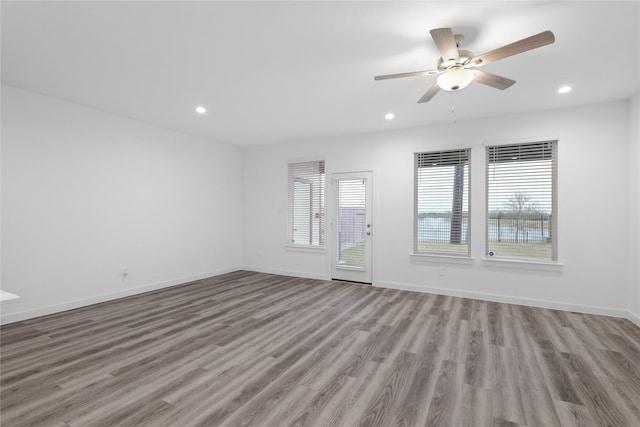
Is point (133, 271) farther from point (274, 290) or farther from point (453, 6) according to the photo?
point (453, 6)

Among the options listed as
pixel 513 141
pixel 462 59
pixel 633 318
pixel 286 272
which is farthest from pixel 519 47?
pixel 286 272

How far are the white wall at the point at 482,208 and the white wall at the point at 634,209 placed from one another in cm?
9

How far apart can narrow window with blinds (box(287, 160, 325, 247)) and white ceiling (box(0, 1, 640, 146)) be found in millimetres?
1846

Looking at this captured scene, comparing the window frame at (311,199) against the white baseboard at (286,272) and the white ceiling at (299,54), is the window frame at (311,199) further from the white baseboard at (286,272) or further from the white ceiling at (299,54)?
the white ceiling at (299,54)

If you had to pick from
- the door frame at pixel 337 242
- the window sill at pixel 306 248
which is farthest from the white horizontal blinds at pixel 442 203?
the window sill at pixel 306 248

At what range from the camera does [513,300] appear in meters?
4.37

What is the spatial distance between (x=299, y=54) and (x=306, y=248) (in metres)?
3.99

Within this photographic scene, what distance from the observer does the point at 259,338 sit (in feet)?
10.2

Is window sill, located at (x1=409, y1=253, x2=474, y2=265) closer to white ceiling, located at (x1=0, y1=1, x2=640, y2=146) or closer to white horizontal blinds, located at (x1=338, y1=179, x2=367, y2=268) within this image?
white horizontal blinds, located at (x1=338, y1=179, x2=367, y2=268)

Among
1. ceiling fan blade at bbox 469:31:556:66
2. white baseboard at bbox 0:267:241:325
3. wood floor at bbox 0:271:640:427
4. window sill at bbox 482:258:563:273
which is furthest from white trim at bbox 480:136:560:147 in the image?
white baseboard at bbox 0:267:241:325

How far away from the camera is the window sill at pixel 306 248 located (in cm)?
594

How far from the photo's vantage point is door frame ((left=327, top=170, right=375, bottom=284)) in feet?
17.9

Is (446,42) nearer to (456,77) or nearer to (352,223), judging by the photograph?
(456,77)

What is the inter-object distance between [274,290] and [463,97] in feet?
13.3
